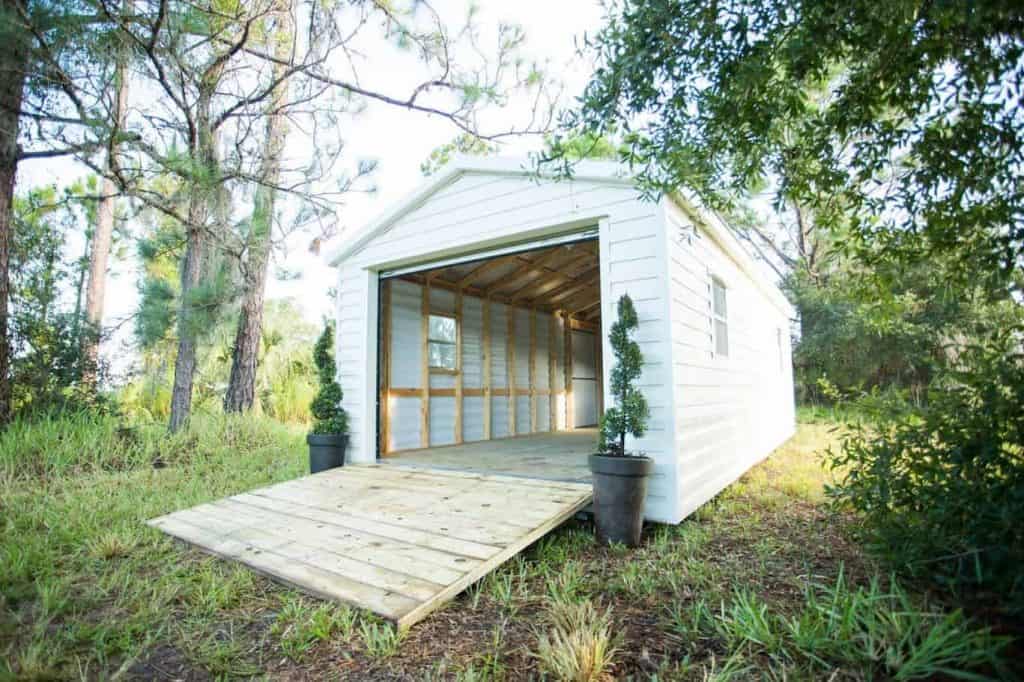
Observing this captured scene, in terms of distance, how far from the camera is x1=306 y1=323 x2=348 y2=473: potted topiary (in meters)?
5.43

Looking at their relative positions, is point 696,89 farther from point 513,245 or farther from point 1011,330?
point 513,245

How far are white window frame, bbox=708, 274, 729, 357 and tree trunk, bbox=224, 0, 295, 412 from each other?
4.98 m

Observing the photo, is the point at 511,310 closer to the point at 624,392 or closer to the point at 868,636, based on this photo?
the point at 624,392

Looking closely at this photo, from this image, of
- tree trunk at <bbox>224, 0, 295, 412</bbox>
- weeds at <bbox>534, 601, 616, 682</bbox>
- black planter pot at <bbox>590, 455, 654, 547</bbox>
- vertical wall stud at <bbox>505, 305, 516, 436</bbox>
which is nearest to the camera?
weeds at <bbox>534, 601, 616, 682</bbox>

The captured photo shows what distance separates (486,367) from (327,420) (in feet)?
10.3

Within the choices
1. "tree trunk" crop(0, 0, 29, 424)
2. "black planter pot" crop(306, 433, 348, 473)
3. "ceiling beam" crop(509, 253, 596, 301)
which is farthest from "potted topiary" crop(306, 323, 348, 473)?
"ceiling beam" crop(509, 253, 596, 301)

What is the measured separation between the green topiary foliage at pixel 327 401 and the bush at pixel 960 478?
480 cm

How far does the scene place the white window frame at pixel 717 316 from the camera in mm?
5277

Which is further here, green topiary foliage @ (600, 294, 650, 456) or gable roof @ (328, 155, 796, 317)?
gable roof @ (328, 155, 796, 317)

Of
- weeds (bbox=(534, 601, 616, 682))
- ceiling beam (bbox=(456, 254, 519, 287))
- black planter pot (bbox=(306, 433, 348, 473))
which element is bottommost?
weeds (bbox=(534, 601, 616, 682))

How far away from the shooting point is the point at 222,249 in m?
6.37

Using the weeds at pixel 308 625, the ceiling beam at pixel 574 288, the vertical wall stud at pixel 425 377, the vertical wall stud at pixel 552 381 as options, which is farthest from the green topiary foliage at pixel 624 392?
the vertical wall stud at pixel 552 381

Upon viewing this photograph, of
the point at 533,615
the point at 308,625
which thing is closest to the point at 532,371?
the point at 533,615

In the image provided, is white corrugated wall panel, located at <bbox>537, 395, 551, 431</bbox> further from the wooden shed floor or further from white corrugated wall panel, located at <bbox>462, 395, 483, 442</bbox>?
white corrugated wall panel, located at <bbox>462, 395, 483, 442</bbox>
